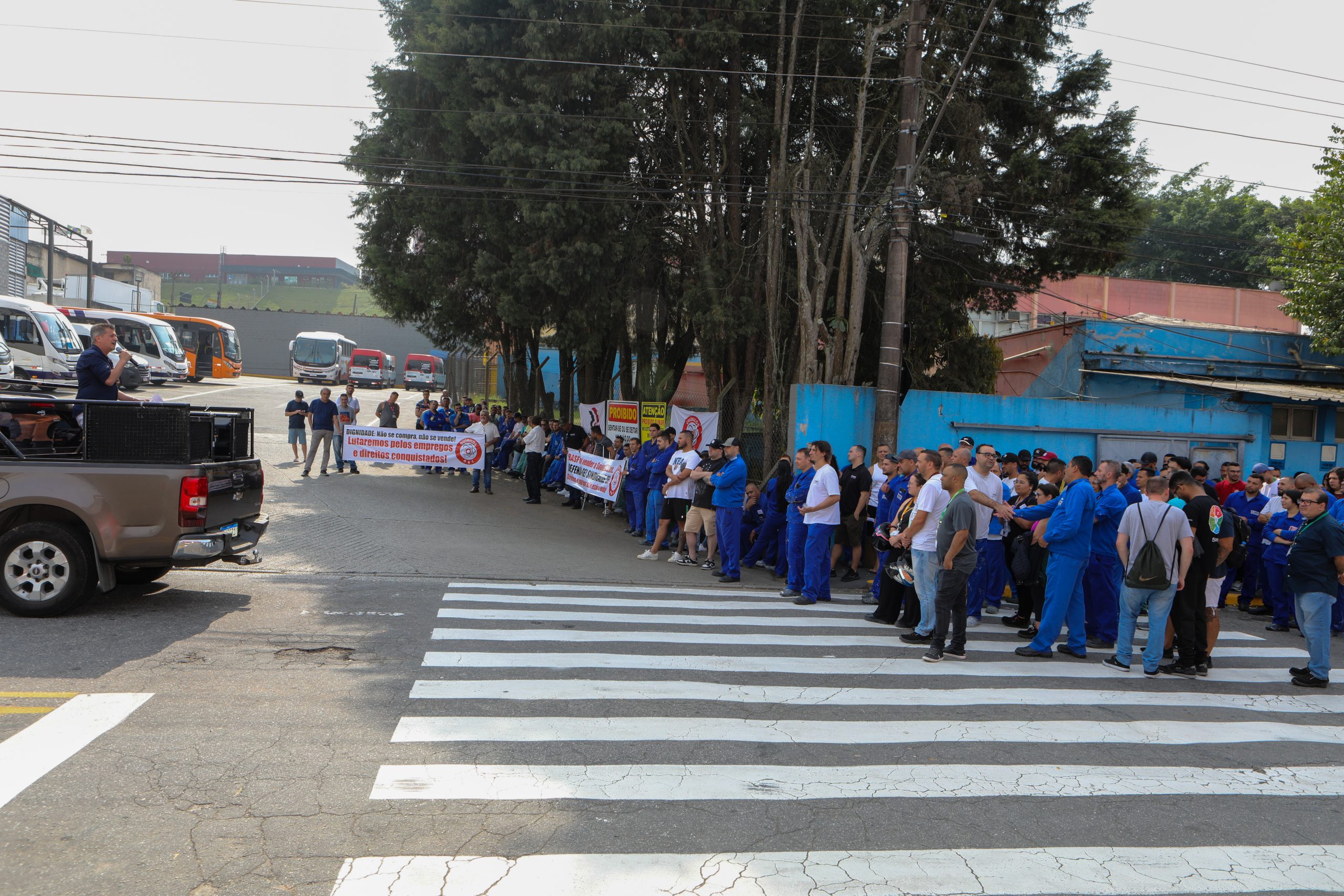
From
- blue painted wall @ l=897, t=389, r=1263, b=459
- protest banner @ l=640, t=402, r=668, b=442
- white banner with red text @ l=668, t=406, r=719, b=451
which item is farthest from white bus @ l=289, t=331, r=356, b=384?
blue painted wall @ l=897, t=389, r=1263, b=459

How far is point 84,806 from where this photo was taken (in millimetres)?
4488

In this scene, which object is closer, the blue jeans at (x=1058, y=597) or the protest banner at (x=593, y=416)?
the blue jeans at (x=1058, y=597)

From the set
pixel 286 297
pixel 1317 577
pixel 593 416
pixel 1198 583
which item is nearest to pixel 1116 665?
pixel 1198 583

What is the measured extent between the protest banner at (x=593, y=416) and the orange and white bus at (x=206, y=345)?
2870cm

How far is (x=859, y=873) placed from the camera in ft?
13.6

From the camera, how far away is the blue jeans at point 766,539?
40.9ft

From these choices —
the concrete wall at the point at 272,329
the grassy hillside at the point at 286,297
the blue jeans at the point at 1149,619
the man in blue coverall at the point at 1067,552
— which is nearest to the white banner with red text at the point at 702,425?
the man in blue coverall at the point at 1067,552

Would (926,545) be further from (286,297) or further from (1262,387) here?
(286,297)

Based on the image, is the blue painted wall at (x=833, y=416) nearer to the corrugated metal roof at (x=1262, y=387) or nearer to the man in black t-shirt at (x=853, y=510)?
the man in black t-shirt at (x=853, y=510)

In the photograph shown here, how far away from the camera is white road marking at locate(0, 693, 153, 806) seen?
4797mm

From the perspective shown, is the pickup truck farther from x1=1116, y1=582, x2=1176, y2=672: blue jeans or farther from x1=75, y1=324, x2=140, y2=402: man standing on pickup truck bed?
x1=1116, y1=582, x2=1176, y2=672: blue jeans

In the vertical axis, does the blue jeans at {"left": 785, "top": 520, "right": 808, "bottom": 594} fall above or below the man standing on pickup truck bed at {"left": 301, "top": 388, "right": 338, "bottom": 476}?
below

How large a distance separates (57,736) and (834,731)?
470 cm

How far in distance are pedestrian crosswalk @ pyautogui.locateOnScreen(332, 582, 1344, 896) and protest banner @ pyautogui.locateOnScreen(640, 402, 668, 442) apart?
32.9 ft
